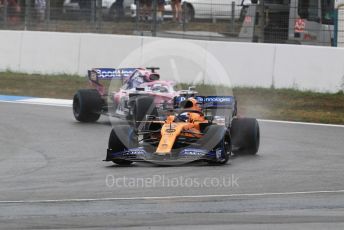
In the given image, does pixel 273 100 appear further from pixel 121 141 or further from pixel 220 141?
pixel 121 141

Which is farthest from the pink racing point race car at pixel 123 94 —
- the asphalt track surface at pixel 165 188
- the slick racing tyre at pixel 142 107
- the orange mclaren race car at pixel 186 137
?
the orange mclaren race car at pixel 186 137

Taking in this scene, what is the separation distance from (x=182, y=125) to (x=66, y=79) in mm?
12083

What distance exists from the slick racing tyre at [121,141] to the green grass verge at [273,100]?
22.5 feet

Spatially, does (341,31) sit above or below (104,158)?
above

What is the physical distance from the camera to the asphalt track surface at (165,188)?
25.8 ft

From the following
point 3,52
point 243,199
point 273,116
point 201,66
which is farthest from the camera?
point 3,52

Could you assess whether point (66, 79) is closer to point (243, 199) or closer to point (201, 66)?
point (201, 66)

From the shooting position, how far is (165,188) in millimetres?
9680

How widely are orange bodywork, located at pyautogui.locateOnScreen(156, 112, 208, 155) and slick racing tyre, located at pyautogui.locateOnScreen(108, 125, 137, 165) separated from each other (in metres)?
0.41

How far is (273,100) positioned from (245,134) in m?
7.22

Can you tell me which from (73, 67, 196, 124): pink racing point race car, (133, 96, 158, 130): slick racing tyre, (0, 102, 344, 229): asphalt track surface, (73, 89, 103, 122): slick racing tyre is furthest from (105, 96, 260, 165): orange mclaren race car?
(73, 89, 103, 122): slick racing tyre

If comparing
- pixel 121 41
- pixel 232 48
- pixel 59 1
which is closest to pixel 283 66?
pixel 232 48

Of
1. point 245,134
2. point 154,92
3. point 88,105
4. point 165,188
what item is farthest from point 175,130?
point 88,105

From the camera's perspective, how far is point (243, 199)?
8961 mm
